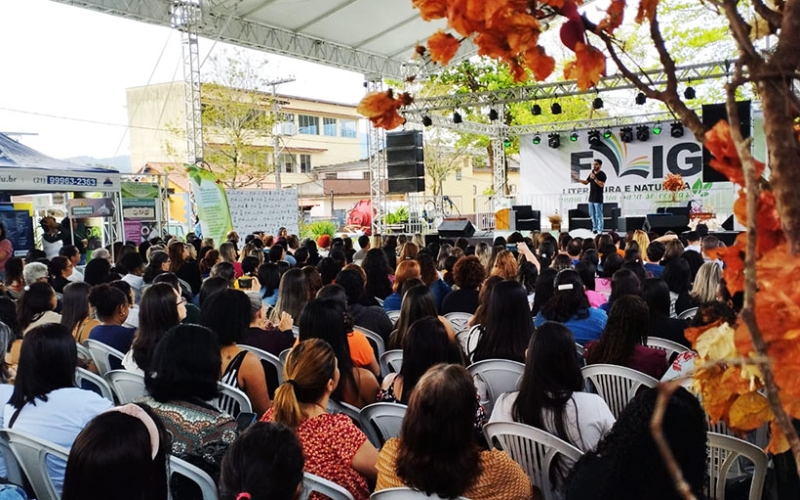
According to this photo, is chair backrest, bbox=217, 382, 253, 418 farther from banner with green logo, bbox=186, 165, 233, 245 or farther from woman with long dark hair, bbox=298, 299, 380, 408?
banner with green logo, bbox=186, 165, 233, 245

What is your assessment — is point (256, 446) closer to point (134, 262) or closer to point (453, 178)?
point (134, 262)

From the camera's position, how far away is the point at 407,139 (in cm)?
1516

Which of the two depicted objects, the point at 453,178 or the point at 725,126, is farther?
the point at 453,178

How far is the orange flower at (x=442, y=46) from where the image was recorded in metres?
1.20

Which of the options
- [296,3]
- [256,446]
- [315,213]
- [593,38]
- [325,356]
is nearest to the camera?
[593,38]

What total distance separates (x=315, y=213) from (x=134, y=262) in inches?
1311

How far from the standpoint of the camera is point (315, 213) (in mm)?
39594

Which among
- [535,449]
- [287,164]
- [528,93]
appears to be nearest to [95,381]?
[535,449]

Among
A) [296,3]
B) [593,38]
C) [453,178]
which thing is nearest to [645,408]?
[593,38]

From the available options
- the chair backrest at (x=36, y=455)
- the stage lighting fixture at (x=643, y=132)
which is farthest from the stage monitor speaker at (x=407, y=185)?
the chair backrest at (x=36, y=455)

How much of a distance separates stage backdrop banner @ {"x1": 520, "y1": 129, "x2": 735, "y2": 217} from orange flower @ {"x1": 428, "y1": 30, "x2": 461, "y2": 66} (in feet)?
58.5

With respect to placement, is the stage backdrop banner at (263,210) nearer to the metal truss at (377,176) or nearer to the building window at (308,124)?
the metal truss at (377,176)

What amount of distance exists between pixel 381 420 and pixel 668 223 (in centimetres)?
1149

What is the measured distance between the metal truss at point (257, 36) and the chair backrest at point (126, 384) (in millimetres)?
8232
